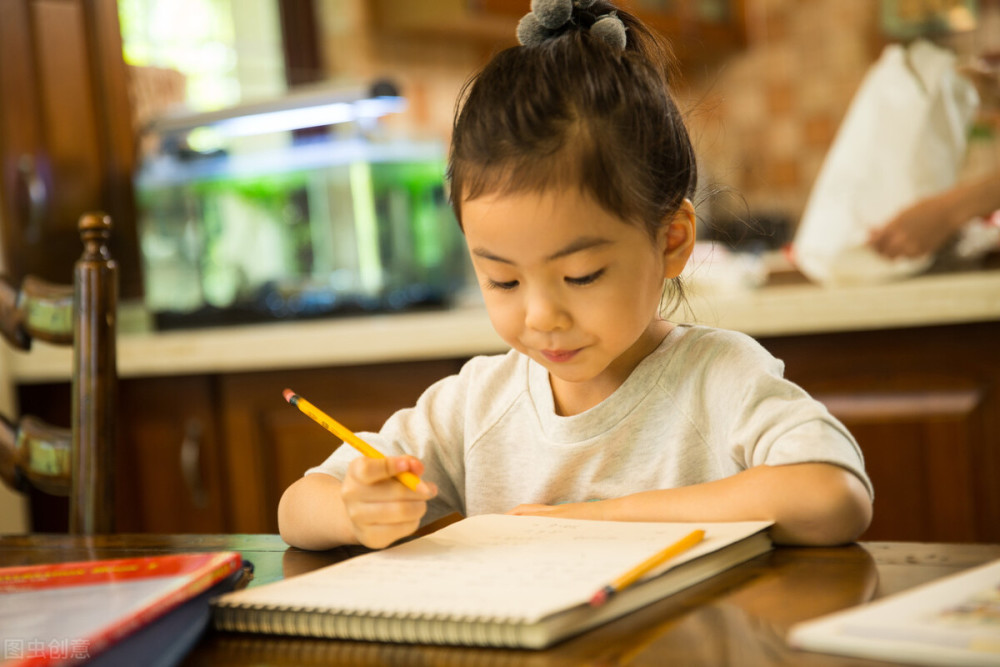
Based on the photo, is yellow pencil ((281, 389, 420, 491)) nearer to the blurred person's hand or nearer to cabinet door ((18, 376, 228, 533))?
the blurred person's hand

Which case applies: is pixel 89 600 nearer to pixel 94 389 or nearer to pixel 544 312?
pixel 544 312

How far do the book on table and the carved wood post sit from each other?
2.61 feet

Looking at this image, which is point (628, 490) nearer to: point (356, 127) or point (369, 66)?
point (356, 127)

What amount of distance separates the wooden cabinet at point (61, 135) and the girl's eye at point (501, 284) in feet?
5.44

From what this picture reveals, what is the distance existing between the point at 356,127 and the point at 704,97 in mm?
1443

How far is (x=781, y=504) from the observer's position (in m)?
0.69

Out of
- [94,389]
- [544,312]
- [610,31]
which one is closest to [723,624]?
[544,312]

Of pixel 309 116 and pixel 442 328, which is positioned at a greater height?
pixel 309 116

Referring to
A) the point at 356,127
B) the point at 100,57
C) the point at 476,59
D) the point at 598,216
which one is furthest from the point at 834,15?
the point at 598,216

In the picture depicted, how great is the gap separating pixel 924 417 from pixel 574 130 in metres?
1.02

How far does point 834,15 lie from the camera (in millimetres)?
3885

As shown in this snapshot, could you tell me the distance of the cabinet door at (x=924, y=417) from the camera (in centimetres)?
156

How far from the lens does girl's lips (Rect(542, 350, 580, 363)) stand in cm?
81

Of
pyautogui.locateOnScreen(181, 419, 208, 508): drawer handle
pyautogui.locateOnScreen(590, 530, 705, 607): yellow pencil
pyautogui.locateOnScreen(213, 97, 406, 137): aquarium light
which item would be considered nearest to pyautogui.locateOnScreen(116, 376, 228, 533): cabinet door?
pyautogui.locateOnScreen(181, 419, 208, 508): drawer handle
